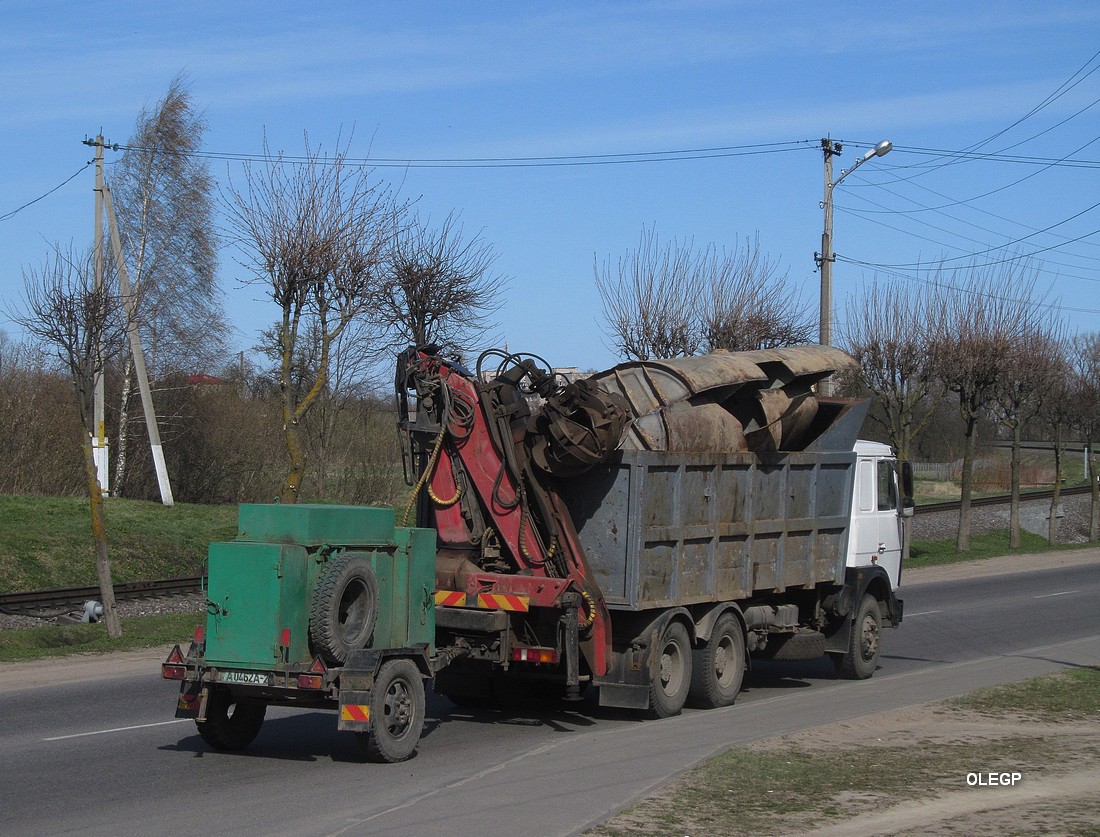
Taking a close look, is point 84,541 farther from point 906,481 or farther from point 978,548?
point 978,548

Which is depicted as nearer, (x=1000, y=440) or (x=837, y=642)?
(x=837, y=642)

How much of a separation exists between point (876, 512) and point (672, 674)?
178 inches

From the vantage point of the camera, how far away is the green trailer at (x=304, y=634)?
8344 mm

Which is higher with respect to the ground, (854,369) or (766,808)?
(854,369)

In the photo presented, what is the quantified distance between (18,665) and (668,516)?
8157 millimetres

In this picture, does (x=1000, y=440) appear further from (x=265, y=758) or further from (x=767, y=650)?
(x=265, y=758)

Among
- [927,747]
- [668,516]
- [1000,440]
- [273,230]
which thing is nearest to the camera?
[927,747]

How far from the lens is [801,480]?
13031 millimetres

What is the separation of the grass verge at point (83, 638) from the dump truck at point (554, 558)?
589 centimetres

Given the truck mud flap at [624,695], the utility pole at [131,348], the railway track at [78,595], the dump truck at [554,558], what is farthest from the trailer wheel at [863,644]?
the utility pole at [131,348]

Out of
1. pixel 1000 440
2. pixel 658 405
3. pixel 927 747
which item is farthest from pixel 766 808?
pixel 1000 440

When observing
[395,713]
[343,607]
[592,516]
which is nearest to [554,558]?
[592,516]

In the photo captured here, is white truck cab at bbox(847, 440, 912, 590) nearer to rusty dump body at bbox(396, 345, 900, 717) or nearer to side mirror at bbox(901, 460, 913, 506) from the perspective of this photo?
side mirror at bbox(901, 460, 913, 506)

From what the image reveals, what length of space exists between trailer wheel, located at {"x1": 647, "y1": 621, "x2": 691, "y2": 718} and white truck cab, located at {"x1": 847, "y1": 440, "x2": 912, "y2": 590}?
366 cm
